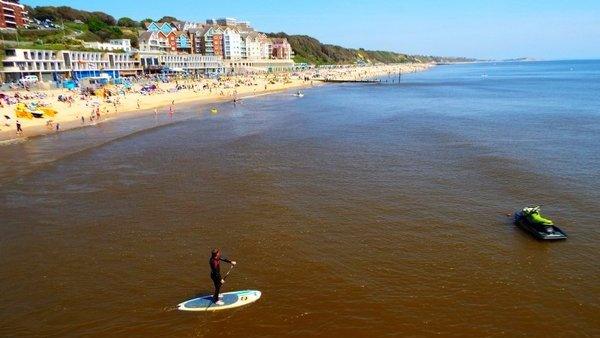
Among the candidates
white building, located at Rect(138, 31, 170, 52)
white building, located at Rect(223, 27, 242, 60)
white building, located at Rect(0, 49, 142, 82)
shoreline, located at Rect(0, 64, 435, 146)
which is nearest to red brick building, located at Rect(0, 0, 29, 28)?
white building, located at Rect(138, 31, 170, 52)

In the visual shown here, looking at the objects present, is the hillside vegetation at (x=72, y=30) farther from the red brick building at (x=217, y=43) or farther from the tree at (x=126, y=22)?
the red brick building at (x=217, y=43)

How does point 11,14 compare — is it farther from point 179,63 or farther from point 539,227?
point 539,227

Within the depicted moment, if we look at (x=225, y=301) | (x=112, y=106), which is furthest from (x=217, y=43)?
(x=225, y=301)

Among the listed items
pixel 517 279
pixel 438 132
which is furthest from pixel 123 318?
pixel 438 132

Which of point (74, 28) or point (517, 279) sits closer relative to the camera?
point (517, 279)

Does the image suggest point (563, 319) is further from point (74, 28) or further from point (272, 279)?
point (74, 28)

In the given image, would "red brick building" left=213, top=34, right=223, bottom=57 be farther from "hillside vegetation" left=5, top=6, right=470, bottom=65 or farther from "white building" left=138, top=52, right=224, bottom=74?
"hillside vegetation" left=5, top=6, right=470, bottom=65
